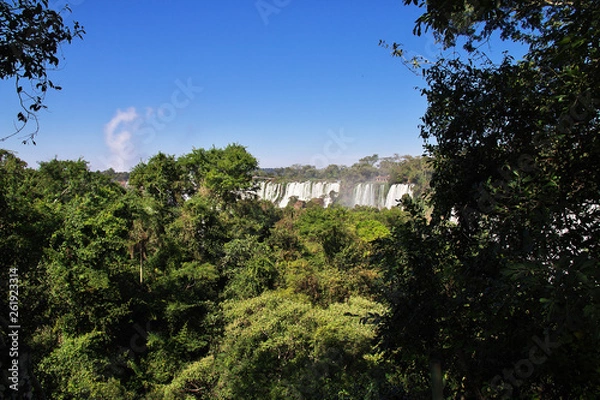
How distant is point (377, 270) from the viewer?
9.48 metres

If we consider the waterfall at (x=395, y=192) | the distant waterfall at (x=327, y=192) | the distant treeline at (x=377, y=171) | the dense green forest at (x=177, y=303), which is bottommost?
the dense green forest at (x=177, y=303)

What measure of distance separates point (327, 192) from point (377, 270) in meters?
50.2

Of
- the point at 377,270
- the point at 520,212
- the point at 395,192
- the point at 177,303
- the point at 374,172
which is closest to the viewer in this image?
the point at 520,212

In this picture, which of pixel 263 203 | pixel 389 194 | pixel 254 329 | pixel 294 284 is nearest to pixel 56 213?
pixel 254 329

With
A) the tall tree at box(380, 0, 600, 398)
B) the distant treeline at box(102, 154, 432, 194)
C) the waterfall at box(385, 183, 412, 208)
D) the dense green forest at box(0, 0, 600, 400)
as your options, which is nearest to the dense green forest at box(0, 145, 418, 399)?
the dense green forest at box(0, 0, 600, 400)

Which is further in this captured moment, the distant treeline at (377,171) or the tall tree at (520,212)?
the distant treeline at (377,171)

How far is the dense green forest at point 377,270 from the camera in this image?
198 cm

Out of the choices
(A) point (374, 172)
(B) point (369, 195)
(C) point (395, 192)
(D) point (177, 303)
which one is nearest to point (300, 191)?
(B) point (369, 195)

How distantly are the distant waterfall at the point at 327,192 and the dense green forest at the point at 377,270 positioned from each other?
35096 mm

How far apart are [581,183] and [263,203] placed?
24378 millimetres

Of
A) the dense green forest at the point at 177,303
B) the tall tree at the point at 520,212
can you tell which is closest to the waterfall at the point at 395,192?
the dense green forest at the point at 177,303

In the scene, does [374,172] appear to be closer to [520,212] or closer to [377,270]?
[377,270]

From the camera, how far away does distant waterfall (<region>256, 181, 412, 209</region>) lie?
2127 inches

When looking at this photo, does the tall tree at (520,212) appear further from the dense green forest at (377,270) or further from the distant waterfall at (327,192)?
the distant waterfall at (327,192)
